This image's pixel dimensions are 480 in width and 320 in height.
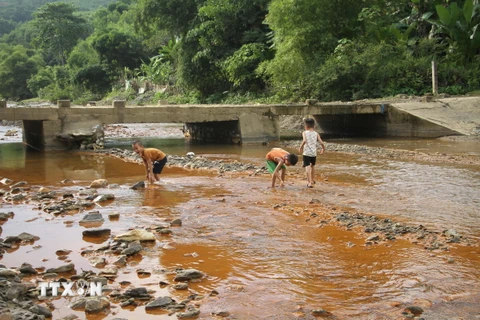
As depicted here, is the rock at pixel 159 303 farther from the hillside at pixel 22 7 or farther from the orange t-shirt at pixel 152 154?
the hillside at pixel 22 7

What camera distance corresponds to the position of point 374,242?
7.38m

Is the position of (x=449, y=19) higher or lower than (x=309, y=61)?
higher

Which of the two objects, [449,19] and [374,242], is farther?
[449,19]

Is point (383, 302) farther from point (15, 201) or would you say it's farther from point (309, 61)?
point (309, 61)

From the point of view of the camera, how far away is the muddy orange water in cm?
541

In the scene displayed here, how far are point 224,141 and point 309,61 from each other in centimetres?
778

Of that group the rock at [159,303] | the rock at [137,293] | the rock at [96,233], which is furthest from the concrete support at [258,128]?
the rock at [159,303]

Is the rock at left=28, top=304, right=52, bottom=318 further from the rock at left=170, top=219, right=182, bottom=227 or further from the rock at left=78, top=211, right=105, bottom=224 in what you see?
the rock at left=78, top=211, right=105, bottom=224

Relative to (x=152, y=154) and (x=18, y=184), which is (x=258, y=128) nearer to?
(x=152, y=154)

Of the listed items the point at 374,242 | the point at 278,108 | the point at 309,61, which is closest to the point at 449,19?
the point at 309,61

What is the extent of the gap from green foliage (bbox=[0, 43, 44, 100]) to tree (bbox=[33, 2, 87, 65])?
8.08 meters

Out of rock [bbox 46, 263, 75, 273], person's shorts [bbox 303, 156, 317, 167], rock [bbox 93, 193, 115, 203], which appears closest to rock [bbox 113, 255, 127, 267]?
rock [bbox 46, 263, 75, 273]

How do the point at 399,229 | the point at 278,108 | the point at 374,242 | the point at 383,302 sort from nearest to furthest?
the point at 383,302 < the point at 374,242 < the point at 399,229 < the point at 278,108

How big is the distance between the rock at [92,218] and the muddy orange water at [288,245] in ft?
0.52
